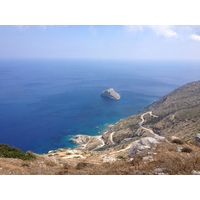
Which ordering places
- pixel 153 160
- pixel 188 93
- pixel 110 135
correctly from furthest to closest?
pixel 188 93, pixel 110 135, pixel 153 160

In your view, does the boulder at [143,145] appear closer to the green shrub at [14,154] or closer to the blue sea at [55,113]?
the green shrub at [14,154]

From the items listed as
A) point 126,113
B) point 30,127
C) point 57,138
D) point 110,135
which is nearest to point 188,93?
point 126,113

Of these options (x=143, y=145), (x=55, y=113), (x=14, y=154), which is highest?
(x=143, y=145)

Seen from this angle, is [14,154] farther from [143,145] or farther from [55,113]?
[55,113]

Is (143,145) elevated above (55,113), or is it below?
above

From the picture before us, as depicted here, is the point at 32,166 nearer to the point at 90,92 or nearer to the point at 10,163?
the point at 10,163

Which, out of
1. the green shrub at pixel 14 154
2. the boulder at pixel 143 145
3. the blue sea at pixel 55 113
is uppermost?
the boulder at pixel 143 145

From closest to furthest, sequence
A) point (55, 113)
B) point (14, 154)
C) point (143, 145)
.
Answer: point (14, 154)
point (143, 145)
point (55, 113)

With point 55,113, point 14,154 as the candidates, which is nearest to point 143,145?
point 14,154

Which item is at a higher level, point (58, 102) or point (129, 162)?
point (129, 162)

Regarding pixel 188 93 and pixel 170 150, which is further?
pixel 188 93

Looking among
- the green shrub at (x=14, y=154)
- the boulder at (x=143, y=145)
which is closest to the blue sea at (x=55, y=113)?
the green shrub at (x=14, y=154)
